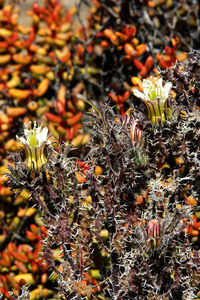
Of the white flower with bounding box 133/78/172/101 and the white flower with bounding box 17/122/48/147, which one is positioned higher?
the white flower with bounding box 133/78/172/101

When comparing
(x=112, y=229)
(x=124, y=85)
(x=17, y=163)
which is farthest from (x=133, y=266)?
(x=124, y=85)

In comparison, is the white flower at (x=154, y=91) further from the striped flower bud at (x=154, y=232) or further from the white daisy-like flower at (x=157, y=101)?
the striped flower bud at (x=154, y=232)

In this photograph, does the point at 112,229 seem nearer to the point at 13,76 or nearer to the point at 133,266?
Answer: the point at 133,266

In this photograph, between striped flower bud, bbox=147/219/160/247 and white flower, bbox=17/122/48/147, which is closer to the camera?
striped flower bud, bbox=147/219/160/247

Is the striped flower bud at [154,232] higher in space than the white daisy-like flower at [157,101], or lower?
lower

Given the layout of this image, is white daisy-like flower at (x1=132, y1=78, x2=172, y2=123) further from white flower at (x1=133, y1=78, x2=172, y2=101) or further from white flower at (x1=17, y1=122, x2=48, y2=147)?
white flower at (x1=17, y1=122, x2=48, y2=147)

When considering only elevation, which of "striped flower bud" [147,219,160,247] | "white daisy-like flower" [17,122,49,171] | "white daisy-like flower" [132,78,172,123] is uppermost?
"white daisy-like flower" [132,78,172,123]

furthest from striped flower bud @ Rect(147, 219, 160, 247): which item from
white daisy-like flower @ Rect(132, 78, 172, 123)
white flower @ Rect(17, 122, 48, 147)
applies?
white flower @ Rect(17, 122, 48, 147)

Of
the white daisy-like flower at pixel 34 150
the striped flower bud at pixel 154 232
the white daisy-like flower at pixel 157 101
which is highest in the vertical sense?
the white daisy-like flower at pixel 157 101

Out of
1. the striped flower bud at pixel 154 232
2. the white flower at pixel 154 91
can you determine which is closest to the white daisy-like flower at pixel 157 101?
the white flower at pixel 154 91
